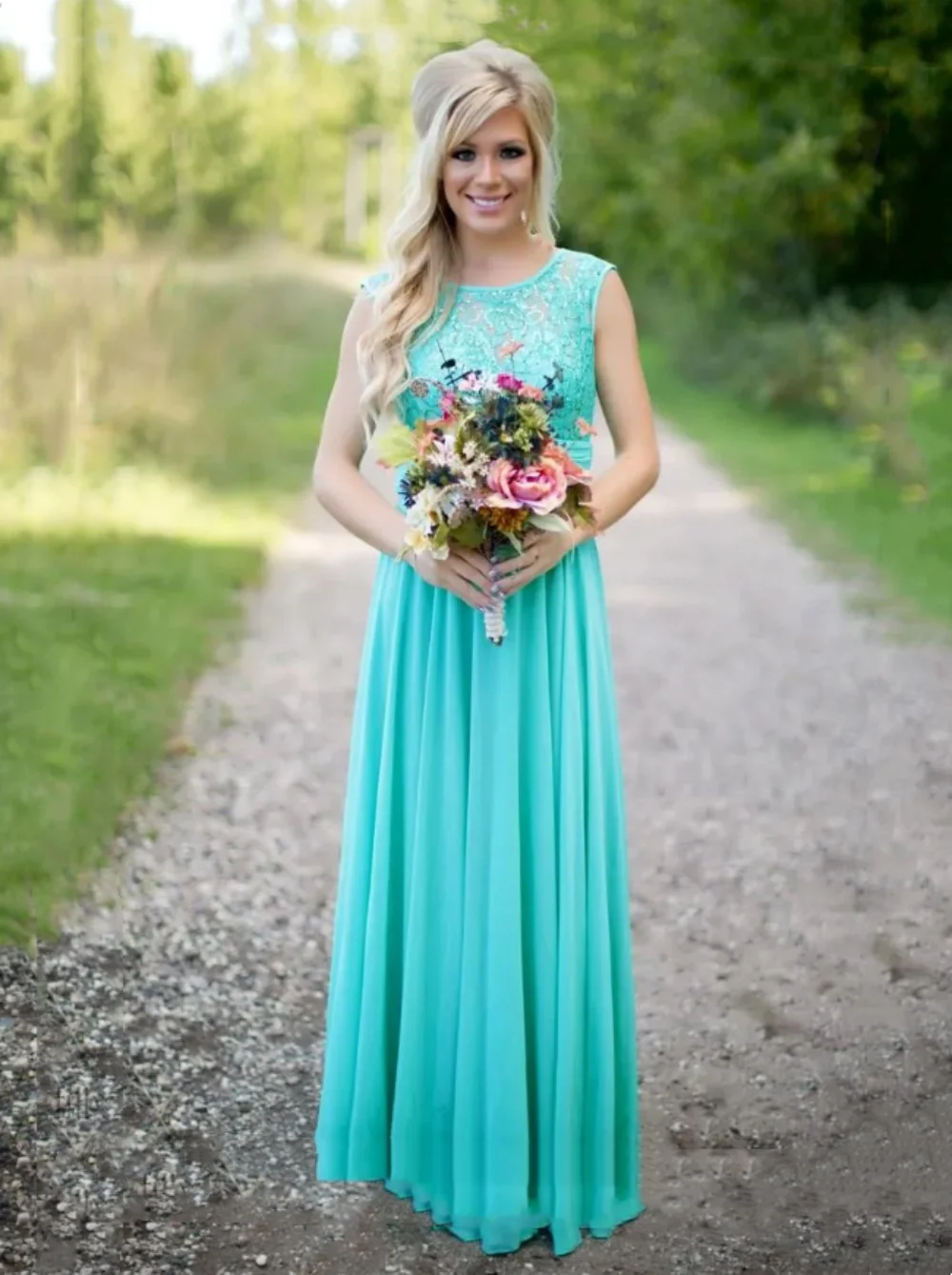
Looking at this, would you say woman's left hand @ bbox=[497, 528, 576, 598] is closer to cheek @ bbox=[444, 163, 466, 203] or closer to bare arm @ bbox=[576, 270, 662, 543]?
bare arm @ bbox=[576, 270, 662, 543]

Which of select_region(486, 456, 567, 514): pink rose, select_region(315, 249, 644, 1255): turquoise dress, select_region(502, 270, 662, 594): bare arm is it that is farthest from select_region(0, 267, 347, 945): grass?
select_region(486, 456, 567, 514): pink rose

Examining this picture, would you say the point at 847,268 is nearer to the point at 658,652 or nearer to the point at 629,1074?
the point at 658,652

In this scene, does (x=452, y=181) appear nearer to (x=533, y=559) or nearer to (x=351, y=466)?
(x=351, y=466)

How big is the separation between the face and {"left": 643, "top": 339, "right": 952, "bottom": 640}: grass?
6815 mm

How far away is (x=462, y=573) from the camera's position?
10.5 ft

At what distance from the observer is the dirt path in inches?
143

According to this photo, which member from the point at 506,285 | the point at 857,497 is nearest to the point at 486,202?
the point at 506,285

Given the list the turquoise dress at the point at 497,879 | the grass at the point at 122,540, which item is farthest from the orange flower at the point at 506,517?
the grass at the point at 122,540

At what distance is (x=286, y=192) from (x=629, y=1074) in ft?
80.2

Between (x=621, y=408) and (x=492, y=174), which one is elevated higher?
(x=492, y=174)

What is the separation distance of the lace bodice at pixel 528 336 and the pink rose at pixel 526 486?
0.36 metres

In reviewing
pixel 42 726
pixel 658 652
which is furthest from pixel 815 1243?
pixel 658 652

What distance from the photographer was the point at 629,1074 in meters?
3.65

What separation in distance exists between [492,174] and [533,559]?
798 millimetres
